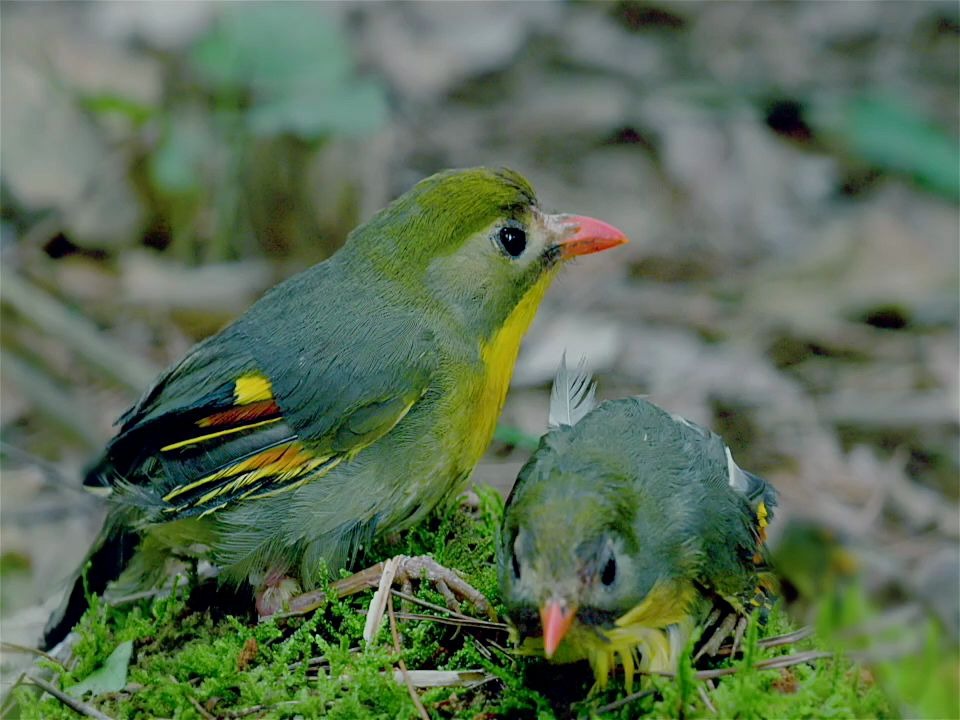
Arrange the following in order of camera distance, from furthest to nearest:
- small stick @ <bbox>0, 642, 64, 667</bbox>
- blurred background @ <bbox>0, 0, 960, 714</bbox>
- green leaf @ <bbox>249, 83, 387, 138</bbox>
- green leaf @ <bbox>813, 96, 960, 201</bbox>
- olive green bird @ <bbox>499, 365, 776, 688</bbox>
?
green leaf @ <bbox>813, 96, 960, 201</bbox>, green leaf @ <bbox>249, 83, 387, 138</bbox>, blurred background @ <bbox>0, 0, 960, 714</bbox>, small stick @ <bbox>0, 642, 64, 667</bbox>, olive green bird @ <bbox>499, 365, 776, 688</bbox>

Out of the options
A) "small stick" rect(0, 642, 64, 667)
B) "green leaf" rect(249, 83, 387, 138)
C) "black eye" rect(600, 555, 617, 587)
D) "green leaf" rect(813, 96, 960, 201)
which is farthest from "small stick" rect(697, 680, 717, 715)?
"green leaf" rect(813, 96, 960, 201)

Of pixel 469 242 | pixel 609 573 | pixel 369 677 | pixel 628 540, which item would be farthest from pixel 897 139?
pixel 369 677

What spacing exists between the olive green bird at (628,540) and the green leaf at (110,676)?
1.20 meters

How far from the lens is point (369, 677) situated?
2852mm

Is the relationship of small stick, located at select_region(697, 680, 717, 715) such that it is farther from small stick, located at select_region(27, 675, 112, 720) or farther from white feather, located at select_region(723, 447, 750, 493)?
small stick, located at select_region(27, 675, 112, 720)

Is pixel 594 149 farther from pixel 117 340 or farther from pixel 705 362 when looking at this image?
pixel 117 340

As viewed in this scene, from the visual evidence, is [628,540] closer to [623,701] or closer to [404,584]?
[623,701]

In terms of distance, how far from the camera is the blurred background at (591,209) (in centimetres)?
543

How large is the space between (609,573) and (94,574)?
1.88m

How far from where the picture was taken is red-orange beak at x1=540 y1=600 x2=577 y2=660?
95.8 inches

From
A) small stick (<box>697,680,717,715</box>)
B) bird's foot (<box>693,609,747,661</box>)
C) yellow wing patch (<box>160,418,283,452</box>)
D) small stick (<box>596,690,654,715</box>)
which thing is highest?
yellow wing patch (<box>160,418,283,452</box>)

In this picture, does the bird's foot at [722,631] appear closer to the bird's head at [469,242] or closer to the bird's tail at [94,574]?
the bird's head at [469,242]

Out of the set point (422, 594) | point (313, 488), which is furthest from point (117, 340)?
point (422, 594)

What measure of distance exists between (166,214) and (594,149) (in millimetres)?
2959
